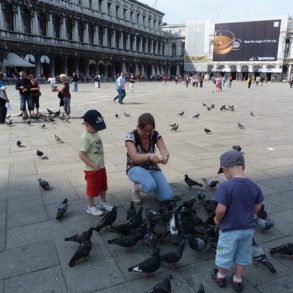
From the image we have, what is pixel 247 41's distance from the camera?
65625mm

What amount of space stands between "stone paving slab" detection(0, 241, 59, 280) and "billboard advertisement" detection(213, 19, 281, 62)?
226 feet

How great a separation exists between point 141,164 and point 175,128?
504 cm

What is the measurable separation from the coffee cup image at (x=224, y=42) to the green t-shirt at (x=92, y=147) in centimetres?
6859

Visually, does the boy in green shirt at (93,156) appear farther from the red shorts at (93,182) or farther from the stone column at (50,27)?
the stone column at (50,27)

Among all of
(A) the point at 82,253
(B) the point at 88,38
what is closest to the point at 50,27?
(B) the point at 88,38

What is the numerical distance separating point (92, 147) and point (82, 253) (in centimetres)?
123

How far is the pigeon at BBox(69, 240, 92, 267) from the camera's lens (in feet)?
9.52

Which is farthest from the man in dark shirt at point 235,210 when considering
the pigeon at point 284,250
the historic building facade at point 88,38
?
the historic building facade at point 88,38

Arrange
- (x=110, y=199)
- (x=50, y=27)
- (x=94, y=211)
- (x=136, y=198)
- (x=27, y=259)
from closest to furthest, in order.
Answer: (x=27, y=259), (x=94, y=211), (x=136, y=198), (x=110, y=199), (x=50, y=27)

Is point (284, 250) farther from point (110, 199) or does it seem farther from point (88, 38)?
point (88, 38)

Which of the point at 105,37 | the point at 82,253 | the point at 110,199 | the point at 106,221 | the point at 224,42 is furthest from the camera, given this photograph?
the point at 224,42

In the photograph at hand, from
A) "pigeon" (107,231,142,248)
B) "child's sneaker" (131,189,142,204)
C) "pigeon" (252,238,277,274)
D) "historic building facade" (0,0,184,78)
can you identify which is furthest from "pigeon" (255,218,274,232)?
"historic building facade" (0,0,184,78)

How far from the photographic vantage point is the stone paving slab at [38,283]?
263 centimetres

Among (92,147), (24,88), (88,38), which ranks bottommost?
(92,147)
